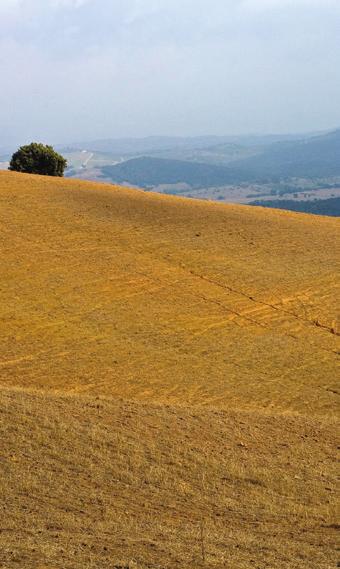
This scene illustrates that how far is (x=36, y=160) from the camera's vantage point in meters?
72.9

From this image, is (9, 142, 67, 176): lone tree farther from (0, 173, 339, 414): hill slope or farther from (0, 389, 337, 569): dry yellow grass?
(0, 389, 337, 569): dry yellow grass

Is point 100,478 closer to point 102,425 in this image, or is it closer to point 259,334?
point 102,425

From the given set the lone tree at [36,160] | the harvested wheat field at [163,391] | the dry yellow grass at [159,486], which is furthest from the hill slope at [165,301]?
the lone tree at [36,160]

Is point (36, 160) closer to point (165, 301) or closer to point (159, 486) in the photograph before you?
point (165, 301)

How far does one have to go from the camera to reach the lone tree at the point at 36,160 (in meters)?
72.8

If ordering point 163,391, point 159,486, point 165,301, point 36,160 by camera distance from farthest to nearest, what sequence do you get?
point 36,160
point 165,301
point 163,391
point 159,486

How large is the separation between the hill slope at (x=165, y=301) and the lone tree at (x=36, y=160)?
18.2 meters

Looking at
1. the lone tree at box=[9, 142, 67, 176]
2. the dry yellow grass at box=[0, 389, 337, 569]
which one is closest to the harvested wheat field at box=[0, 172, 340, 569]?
the dry yellow grass at box=[0, 389, 337, 569]

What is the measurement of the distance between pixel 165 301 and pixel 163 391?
34.6ft

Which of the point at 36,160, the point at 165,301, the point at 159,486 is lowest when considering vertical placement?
the point at 159,486

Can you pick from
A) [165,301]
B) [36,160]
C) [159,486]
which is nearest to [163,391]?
[159,486]

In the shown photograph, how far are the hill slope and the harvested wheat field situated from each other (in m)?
0.13

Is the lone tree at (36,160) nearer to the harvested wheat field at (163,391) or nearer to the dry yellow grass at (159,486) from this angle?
the harvested wheat field at (163,391)

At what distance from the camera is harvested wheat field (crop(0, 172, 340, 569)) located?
14219 millimetres
